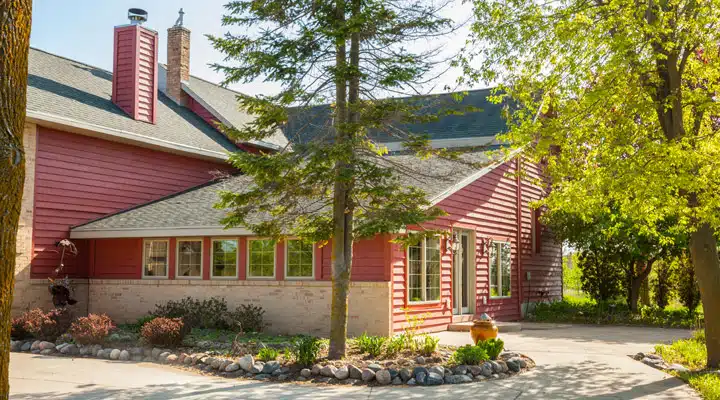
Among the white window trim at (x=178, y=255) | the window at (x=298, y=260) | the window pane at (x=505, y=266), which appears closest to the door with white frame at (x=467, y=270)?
the window pane at (x=505, y=266)

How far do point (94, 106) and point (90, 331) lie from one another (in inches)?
297

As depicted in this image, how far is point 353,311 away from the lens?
14.0 meters

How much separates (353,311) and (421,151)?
4431 millimetres

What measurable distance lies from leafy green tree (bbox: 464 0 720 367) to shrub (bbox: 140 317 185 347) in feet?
20.8

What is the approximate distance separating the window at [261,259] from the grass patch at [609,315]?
8.49 meters

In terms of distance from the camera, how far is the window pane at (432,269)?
15.4 m

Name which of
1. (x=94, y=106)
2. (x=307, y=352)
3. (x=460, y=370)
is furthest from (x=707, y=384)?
(x=94, y=106)

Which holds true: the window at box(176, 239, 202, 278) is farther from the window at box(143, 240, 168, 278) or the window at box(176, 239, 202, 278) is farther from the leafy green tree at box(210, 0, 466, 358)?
the leafy green tree at box(210, 0, 466, 358)

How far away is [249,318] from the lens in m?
14.5

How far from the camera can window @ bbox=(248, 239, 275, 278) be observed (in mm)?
15188

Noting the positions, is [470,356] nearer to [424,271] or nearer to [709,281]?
[709,281]

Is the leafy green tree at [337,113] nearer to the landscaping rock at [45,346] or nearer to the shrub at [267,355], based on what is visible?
A: the shrub at [267,355]

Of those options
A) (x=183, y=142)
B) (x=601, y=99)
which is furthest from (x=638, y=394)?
(x=183, y=142)

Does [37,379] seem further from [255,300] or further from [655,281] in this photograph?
[655,281]
